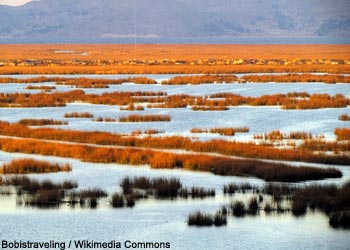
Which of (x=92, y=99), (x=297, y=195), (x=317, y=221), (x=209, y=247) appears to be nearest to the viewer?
(x=209, y=247)

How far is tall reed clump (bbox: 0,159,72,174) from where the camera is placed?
1019 inches

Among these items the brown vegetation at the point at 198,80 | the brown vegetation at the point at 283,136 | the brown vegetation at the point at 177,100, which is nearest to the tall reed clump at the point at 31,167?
the brown vegetation at the point at 283,136

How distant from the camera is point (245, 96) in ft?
176

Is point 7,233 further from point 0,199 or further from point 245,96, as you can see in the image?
point 245,96

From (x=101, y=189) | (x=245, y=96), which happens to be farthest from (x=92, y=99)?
(x=101, y=189)

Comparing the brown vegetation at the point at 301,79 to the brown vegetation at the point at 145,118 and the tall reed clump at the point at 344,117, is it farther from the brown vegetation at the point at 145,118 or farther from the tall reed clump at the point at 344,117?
the brown vegetation at the point at 145,118

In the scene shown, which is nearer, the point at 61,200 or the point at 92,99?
the point at 61,200

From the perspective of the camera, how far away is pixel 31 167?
86.1 ft

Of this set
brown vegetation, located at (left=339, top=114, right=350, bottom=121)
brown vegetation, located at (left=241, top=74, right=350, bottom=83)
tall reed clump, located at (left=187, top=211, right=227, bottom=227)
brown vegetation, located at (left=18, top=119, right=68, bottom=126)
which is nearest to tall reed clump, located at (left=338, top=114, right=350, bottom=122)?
brown vegetation, located at (left=339, top=114, right=350, bottom=121)

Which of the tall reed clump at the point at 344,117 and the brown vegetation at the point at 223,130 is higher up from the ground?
the tall reed clump at the point at 344,117

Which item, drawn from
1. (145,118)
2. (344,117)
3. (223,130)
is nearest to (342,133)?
(223,130)

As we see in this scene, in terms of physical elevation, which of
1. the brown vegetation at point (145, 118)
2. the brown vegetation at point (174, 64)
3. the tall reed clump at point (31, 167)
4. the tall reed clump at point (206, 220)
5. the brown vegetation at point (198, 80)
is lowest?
the brown vegetation at point (174, 64)

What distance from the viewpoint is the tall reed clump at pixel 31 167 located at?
84.9 feet

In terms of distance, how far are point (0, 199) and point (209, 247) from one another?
22.6 feet
